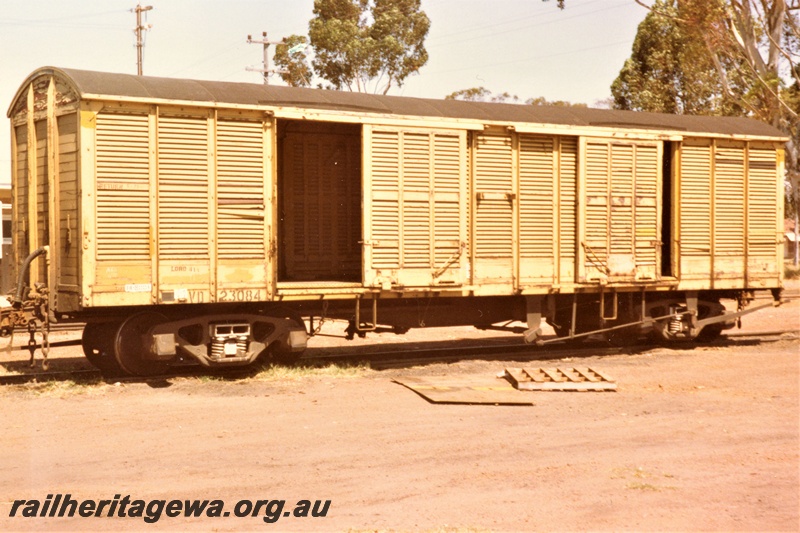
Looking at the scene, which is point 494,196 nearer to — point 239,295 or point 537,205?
point 537,205

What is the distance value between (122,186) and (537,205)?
6642 mm

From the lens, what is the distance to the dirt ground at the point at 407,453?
643 centimetres

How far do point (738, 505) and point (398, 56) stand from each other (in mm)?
44034

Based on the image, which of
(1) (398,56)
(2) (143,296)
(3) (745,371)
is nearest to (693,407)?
(3) (745,371)

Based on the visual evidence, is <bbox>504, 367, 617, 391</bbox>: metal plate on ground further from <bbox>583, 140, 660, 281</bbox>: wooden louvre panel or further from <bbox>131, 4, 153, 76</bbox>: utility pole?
<bbox>131, 4, 153, 76</bbox>: utility pole

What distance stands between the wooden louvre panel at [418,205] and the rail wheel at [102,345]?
12.7ft

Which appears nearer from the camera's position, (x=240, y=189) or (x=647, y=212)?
(x=240, y=189)

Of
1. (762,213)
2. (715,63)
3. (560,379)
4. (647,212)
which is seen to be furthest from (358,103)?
(715,63)

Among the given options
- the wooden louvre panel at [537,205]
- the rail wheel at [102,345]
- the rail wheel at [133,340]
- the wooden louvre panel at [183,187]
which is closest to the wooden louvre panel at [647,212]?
the wooden louvre panel at [537,205]

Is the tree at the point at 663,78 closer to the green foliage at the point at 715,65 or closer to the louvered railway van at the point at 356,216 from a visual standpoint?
the green foliage at the point at 715,65

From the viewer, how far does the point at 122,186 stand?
11.5 metres

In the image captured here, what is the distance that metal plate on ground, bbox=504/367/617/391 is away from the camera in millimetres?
11902

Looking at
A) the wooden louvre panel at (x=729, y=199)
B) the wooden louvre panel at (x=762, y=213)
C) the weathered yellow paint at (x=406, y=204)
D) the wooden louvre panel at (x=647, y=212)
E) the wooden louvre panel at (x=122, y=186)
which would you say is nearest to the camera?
the wooden louvre panel at (x=122, y=186)

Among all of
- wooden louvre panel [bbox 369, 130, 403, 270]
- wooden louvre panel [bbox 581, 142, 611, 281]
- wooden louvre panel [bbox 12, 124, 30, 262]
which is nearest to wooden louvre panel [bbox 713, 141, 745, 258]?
wooden louvre panel [bbox 581, 142, 611, 281]
